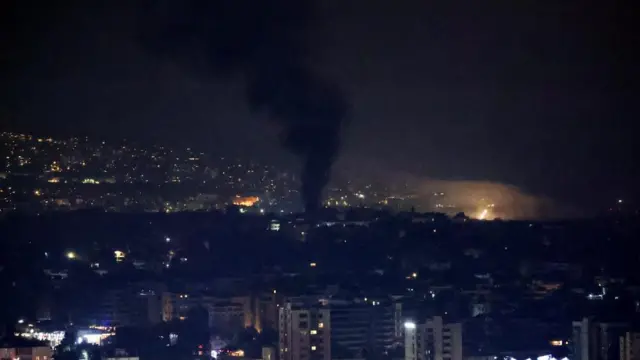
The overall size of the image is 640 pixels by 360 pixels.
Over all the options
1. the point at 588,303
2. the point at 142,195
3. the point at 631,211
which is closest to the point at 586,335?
the point at 588,303

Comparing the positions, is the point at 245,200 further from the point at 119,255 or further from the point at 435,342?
the point at 435,342

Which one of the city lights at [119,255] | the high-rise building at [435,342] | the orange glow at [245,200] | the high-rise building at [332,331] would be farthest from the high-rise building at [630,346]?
the orange glow at [245,200]

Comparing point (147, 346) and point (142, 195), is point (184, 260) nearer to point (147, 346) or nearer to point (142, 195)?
point (142, 195)

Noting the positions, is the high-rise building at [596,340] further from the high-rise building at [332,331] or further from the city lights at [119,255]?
the city lights at [119,255]

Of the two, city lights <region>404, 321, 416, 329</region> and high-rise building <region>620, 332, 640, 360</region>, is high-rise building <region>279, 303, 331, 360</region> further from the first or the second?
high-rise building <region>620, 332, 640, 360</region>

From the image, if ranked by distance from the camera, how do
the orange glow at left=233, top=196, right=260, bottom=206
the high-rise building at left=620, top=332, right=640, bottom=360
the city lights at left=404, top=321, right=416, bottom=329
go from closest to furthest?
1. the high-rise building at left=620, top=332, right=640, bottom=360
2. the city lights at left=404, top=321, right=416, bottom=329
3. the orange glow at left=233, top=196, right=260, bottom=206

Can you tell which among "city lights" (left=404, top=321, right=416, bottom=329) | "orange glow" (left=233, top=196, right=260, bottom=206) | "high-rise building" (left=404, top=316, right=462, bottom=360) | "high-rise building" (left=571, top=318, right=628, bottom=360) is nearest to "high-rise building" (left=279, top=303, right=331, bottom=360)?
"city lights" (left=404, top=321, right=416, bottom=329)
